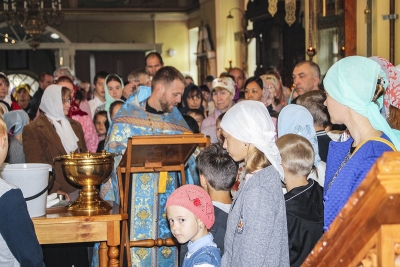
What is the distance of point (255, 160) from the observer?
2883mm

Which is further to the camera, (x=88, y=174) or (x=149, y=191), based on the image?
(x=149, y=191)

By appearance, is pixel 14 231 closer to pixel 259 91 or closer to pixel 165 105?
pixel 165 105

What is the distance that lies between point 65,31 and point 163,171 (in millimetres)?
16250

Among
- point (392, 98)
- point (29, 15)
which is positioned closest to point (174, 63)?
point (29, 15)

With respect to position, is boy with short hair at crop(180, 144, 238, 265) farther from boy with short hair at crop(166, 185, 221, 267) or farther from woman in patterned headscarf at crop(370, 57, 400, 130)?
woman in patterned headscarf at crop(370, 57, 400, 130)

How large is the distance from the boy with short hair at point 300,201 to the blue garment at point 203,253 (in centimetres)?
41

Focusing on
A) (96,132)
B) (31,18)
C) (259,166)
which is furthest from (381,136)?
(31,18)

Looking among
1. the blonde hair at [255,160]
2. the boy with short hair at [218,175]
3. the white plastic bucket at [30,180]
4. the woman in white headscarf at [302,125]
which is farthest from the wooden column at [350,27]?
the blonde hair at [255,160]

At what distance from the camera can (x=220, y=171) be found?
→ 3.73 m

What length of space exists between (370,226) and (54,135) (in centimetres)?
416

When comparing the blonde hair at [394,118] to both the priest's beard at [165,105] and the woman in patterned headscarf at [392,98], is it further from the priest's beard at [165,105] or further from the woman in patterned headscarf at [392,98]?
the priest's beard at [165,105]

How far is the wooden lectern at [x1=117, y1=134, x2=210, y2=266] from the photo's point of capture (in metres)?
4.24

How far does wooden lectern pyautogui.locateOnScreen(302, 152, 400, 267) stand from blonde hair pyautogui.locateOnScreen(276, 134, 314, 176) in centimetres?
189

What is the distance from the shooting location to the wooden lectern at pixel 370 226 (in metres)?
1.38
